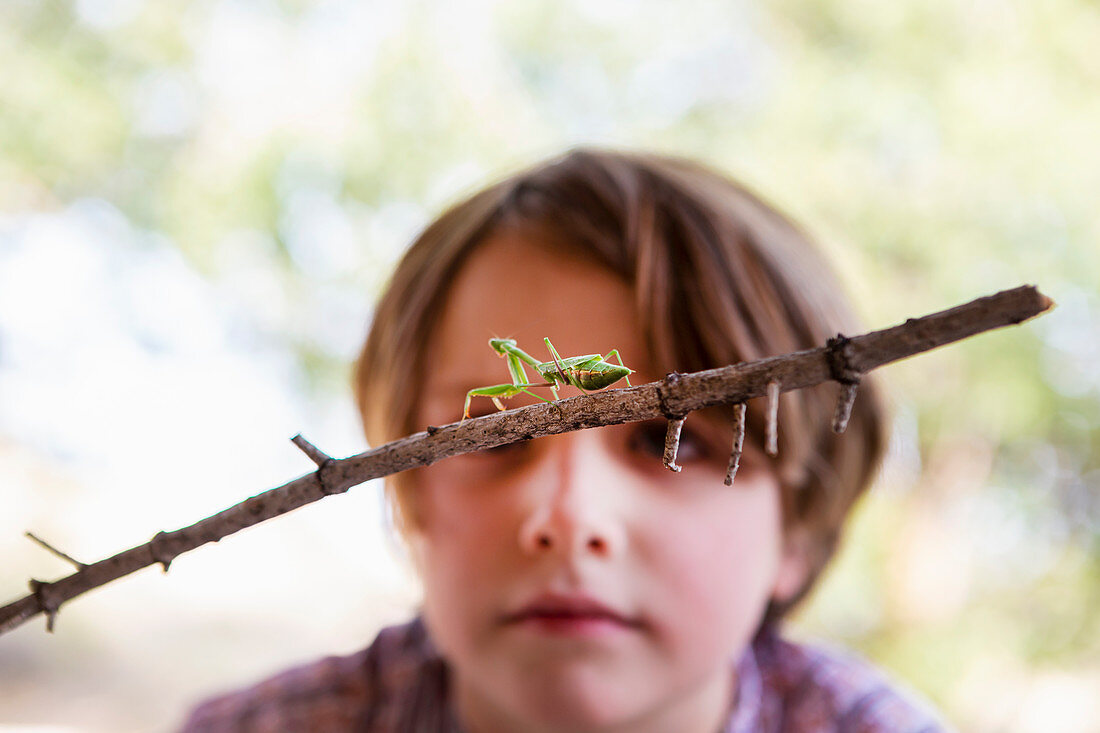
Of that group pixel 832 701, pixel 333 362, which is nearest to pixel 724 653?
pixel 832 701

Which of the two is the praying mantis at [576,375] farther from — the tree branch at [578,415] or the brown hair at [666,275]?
the brown hair at [666,275]

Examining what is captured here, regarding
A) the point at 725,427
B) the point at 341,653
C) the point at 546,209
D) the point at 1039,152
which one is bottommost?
the point at 725,427

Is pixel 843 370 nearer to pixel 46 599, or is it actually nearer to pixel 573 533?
pixel 46 599

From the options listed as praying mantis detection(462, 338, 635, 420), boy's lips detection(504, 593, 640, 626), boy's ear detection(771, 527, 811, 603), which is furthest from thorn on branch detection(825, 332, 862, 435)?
boy's ear detection(771, 527, 811, 603)

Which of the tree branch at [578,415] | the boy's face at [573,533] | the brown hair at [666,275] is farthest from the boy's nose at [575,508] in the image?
the tree branch at [578,415]

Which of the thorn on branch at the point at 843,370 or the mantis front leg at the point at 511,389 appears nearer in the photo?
the thorn on branch at the point at 843,370

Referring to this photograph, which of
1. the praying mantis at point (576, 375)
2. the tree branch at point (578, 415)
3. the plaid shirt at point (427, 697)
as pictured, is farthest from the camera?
the plaid shirt at point (427, 697)

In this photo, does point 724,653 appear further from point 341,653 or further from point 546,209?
point 341,653
